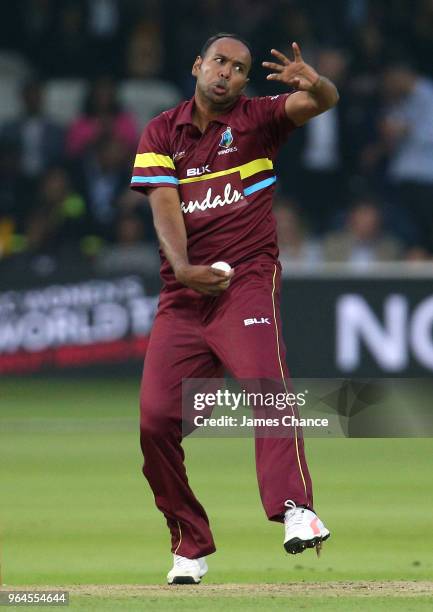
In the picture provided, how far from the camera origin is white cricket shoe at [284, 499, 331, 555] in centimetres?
618

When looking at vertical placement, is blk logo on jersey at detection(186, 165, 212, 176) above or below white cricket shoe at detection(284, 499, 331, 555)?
above

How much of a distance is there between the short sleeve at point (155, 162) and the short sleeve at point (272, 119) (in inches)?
15.9

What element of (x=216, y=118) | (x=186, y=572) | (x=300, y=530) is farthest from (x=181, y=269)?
(x=186, y=572)

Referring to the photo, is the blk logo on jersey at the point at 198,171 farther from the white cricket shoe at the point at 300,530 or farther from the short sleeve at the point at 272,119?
the white cricket shoe at the point at 300,530

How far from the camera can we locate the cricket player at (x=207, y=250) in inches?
256

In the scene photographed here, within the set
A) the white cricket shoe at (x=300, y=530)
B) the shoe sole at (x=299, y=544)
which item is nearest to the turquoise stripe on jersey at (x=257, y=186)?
the white cricket shoe at (x=300, y=530)

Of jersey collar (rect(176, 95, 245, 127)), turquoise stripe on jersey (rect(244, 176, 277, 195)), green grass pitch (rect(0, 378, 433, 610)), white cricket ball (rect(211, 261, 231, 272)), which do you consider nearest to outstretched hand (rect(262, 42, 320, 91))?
jersey collar (rect(176, 95, 245, 127))

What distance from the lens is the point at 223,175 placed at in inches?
260

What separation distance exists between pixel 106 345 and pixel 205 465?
12.2 feet

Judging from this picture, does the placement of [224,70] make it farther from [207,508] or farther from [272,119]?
[207,508]

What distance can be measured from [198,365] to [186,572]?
34.3 inches

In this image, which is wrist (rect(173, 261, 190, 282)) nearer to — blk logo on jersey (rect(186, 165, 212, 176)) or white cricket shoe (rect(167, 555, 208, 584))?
blk logo on jersey (rect(186, 165, 212, 176))

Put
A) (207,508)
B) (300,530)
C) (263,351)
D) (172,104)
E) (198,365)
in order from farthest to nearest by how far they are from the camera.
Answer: (172,104) < (207,508) < (198,365) < (263,351) < (300,530)

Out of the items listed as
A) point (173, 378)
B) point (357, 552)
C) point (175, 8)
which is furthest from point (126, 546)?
point (175, 8)
